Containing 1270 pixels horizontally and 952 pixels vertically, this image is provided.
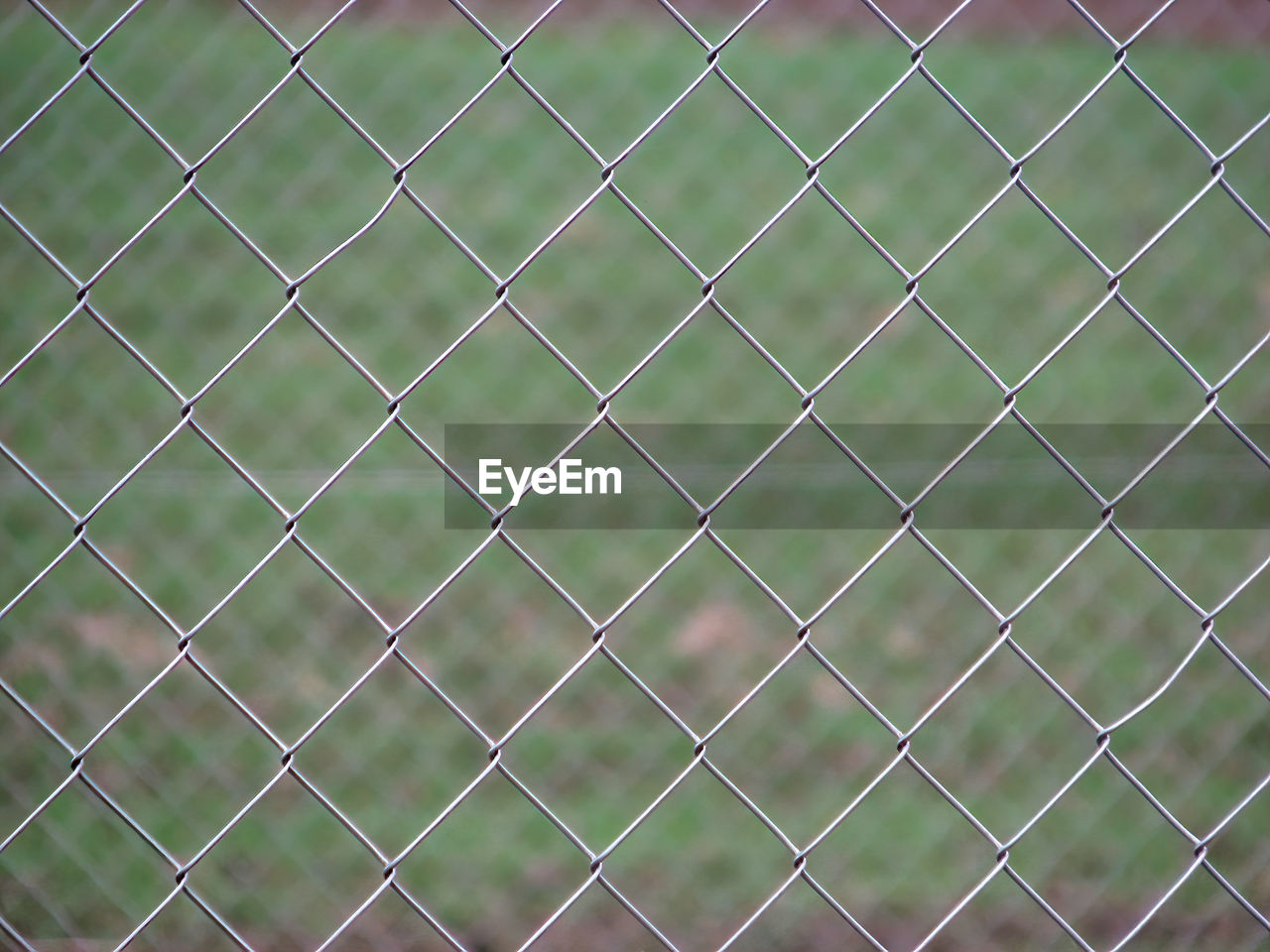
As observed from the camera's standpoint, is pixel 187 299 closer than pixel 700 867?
No

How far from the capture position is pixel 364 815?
2441 mm

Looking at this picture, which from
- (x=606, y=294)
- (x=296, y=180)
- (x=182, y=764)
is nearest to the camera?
(x=182, y=764)

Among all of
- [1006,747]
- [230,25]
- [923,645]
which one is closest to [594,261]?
[230,25]

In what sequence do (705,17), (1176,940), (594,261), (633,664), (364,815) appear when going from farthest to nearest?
(705,17)
(594,261)
(633,664)
(364,815)
(1176,940)

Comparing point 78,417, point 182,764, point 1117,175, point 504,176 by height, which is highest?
point 78,417

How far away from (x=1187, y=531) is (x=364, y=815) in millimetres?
1915

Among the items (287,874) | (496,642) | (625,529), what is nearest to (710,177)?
(625,529)

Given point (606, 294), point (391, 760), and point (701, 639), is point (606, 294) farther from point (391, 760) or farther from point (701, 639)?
point (391, 760)

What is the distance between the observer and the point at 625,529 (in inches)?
124

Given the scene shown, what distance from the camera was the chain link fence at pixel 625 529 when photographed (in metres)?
2.22

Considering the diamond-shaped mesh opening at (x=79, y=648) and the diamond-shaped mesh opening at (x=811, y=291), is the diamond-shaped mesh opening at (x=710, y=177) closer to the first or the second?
the diamond-shaped mesh opening at (x=811, y=291)

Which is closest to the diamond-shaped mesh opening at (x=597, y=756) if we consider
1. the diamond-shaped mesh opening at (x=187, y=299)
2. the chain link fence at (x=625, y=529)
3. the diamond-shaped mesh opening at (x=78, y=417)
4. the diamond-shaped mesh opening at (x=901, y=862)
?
the chain link fence at (x=625, y=529)

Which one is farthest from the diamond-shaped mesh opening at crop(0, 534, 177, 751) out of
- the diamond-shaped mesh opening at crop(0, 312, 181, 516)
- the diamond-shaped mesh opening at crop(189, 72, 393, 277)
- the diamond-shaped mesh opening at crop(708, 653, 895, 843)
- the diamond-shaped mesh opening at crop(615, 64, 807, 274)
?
the diamond-shaped mesh opening at crop(615, 64, 807, 274)

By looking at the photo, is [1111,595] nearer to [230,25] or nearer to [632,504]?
[632,504]
